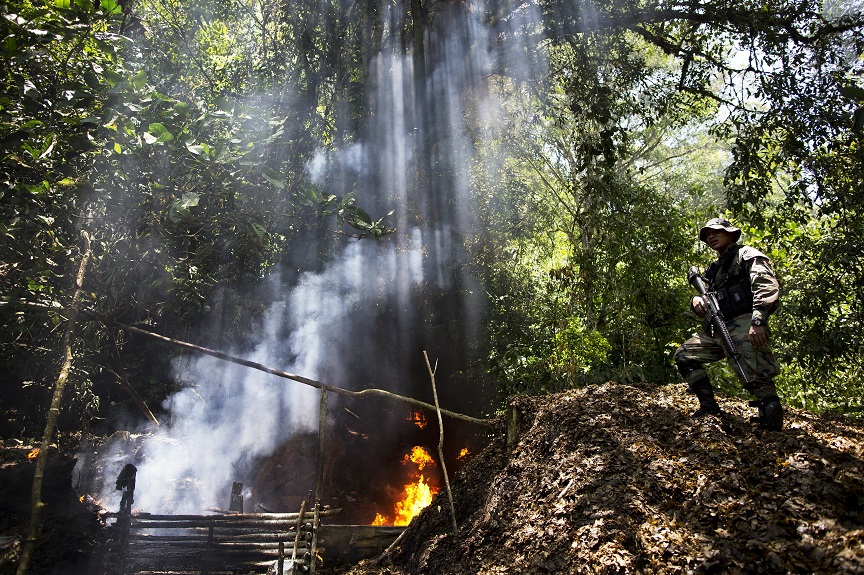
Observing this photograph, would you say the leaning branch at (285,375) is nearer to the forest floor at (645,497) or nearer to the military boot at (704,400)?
the forest floor at (645,497)

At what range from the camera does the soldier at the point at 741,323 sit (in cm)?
442

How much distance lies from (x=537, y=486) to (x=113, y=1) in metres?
6.28

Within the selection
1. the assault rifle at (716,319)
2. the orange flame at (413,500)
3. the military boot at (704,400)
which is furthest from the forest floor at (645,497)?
the orange flame at (413,500)

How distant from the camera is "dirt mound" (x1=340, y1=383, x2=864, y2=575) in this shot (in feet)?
10.9

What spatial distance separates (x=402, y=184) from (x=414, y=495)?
8.52 meters

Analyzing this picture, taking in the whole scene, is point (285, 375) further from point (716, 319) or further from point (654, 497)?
point (716, 319)

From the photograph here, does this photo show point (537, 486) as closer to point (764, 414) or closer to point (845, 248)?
point (764, 414)

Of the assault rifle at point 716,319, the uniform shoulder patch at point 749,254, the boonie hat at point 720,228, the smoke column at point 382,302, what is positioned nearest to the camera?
the assault rifle at point 716,319

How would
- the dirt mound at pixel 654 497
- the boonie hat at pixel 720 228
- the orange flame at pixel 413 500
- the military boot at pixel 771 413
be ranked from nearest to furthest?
1. the dirt mound at pixel 654 497
2. the military boot at pixel 771 413
3. the boonie hat at pixel 720 228
4. the orange flame at pixel 413 500

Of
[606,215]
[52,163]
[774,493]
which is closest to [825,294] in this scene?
[606,215]

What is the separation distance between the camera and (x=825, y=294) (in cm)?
838

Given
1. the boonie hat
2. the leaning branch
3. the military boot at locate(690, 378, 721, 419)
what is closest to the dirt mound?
the military boot at locate(690, 378, 721, 419)

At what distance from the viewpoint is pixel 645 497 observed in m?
4.19

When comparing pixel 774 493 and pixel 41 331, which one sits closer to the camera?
pixel 774 493
